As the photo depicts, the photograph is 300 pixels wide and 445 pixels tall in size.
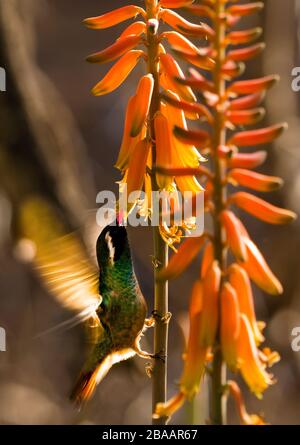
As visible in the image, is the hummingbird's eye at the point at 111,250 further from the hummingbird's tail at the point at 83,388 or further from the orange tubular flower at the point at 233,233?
the orange tubular flower at the point at 233,233

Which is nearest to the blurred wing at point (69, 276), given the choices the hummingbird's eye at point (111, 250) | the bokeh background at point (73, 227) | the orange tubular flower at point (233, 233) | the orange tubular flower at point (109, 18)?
the hummingbird's eye at point (111, 250)

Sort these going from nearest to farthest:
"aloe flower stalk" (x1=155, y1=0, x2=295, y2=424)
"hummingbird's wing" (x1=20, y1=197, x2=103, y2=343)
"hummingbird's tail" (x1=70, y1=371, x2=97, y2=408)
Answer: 1. "aloe flower stalk" (x1=155, y1=0, x2=295, y2=424)
2. "hummingbird's wing" (x1=20, y1=197, x2=103, y2=343)
3. "hummingbird's tail" (x1=70, y1=371, x2=97, y2=408)

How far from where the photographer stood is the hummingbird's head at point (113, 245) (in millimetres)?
3078

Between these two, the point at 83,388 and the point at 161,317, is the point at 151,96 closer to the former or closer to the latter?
the point at 161,317

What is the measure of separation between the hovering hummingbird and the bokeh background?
2589mm

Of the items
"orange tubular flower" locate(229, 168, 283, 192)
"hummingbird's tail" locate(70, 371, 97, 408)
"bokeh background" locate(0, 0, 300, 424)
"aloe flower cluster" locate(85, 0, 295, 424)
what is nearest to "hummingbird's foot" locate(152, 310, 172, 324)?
"aloe flower cluster" locate(85, 0, 295, 424)

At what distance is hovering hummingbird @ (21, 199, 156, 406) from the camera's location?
9.89 ft

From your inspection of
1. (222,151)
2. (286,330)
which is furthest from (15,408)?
(222,151)

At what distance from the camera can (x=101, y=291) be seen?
3.16m

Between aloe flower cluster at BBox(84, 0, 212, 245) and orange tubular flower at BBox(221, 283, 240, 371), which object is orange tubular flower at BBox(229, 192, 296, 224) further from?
aloe flower cluster at BBox(84, 0, 212, 245)

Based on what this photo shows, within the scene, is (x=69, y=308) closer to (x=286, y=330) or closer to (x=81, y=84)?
(x=286, y=330)

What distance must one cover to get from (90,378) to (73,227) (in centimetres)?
314

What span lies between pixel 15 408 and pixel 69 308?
3586mm

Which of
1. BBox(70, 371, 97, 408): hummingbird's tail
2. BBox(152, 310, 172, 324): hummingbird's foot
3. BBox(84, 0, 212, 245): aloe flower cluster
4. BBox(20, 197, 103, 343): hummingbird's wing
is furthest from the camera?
BBox(70, 371, 97, 408): hummingbird's tail
